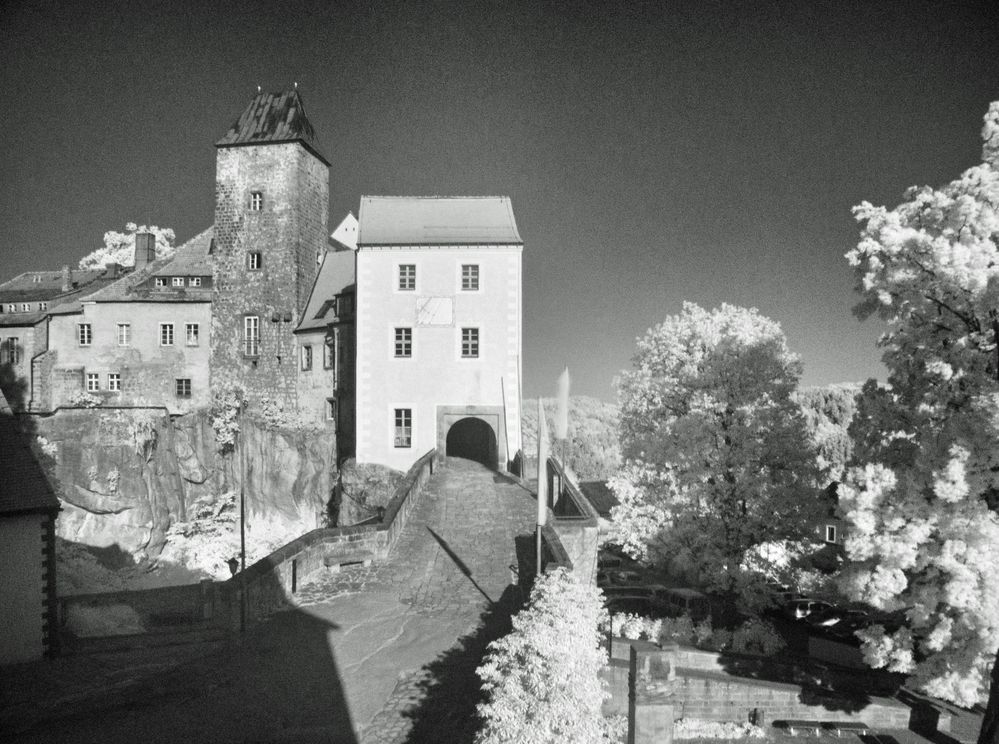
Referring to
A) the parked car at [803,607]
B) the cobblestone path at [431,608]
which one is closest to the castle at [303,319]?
the cobblestone path at [431,608]

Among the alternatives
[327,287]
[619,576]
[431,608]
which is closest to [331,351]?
[327,287]

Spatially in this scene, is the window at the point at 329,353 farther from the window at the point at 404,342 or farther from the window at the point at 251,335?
the window at the point at 404,342

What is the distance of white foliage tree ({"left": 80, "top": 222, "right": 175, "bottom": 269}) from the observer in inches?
2211

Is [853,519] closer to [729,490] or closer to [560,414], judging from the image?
[560,414]

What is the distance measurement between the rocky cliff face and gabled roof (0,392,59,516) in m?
19.4

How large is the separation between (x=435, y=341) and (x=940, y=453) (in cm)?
1889

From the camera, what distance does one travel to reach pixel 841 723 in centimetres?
1473

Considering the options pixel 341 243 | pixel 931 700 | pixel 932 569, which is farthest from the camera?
pixel 341 243

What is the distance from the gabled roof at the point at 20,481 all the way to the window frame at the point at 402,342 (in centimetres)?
1401

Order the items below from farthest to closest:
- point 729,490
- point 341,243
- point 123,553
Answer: point 341,243 → point 123,553 → point 729,490

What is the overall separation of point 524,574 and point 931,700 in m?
10.2

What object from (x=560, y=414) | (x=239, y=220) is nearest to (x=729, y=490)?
(x=560, y=414)

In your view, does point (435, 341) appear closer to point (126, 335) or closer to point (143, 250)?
point (126, 335)

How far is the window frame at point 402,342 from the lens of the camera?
26.1m
